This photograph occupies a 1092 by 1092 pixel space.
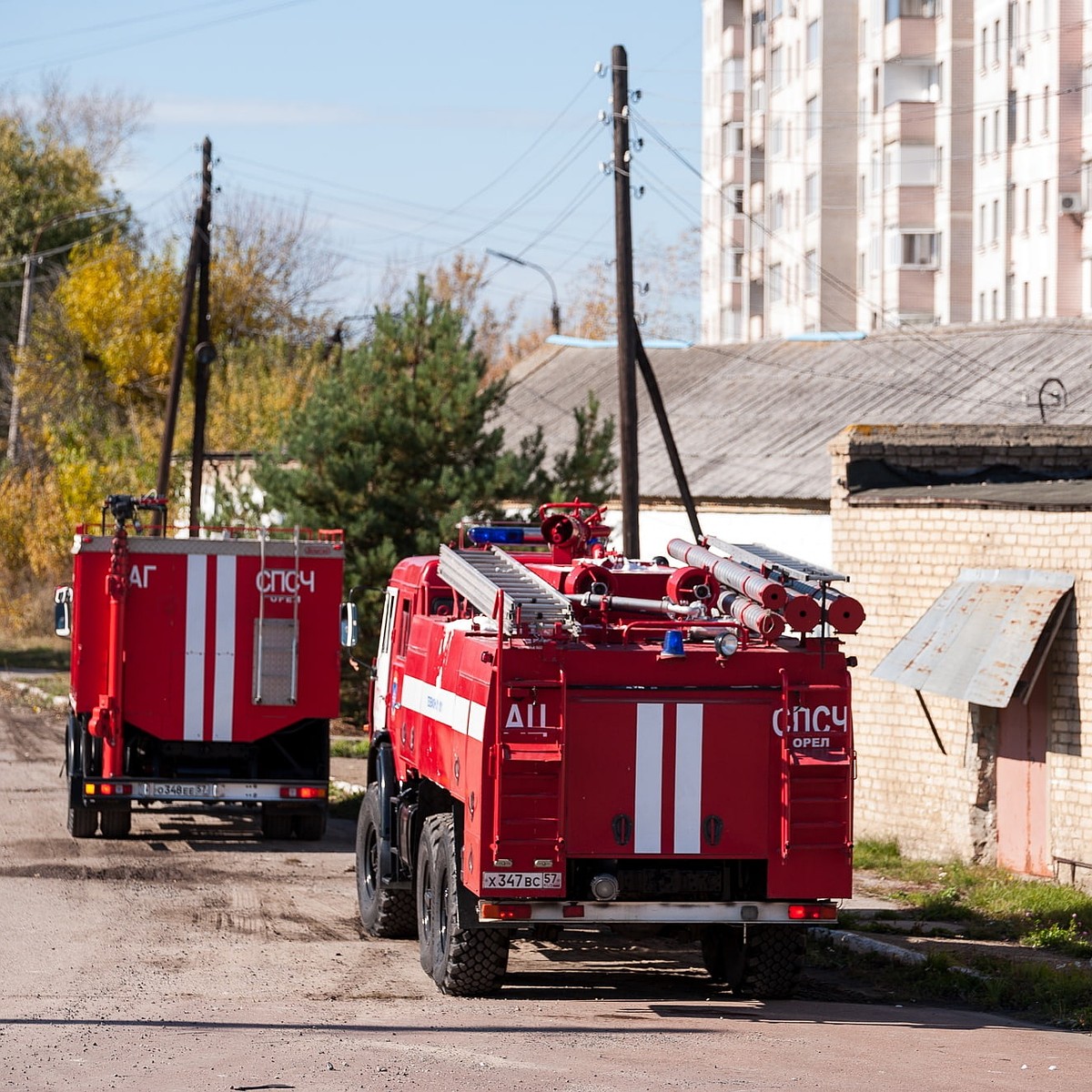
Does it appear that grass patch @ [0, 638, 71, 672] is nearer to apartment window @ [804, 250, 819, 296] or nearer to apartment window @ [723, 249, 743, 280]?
apartment window @ [804, 250, 819, 296]

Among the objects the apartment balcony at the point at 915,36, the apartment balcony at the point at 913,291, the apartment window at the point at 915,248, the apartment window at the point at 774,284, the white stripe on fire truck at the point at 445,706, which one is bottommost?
the white stripe on fire truck at the point at 445,706

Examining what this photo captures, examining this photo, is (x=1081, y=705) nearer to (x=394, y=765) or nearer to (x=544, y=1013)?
(x=394, y=765)

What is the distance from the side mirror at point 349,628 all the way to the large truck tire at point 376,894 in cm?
321

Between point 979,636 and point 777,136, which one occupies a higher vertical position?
point 777,136

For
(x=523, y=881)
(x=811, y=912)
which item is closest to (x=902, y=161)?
(x=811, y=912)

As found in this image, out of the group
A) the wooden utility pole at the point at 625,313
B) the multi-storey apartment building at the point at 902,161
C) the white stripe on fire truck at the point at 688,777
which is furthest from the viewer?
the multi-storey apartment building at the point at 902,161

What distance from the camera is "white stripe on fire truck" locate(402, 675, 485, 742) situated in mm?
10133

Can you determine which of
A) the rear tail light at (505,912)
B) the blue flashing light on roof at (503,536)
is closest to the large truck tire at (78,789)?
the blue flashing light on roof at (503,536)

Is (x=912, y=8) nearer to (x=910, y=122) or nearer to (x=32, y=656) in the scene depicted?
(x=910, y=122)

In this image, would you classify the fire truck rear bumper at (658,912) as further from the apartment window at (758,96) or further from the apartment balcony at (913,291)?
the apartment window at (758,96)

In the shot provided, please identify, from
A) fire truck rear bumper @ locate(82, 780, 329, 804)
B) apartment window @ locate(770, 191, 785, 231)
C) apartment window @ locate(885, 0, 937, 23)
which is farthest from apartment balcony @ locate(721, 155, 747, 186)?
fire truck rear bumper @ locate(82, 780, 329, 804)

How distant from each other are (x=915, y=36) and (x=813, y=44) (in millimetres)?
7386

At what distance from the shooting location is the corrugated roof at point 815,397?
3170 cm

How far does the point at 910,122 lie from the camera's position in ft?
206
